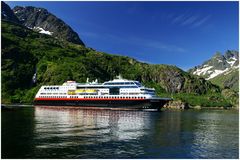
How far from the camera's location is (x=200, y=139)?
47.8 m

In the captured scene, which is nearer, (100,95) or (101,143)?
(101,143)

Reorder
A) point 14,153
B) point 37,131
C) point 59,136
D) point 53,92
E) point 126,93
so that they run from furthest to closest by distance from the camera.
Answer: point 53,92
point 126,93
point 37,131
point 59,136
point 14,153

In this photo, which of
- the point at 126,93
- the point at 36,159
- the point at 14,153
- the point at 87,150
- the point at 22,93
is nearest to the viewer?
the point at 36,159

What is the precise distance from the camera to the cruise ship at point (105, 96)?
122m

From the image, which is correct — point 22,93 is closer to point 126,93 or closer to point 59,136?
point 126,93

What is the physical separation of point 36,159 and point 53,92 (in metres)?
119

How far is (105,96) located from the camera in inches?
5207

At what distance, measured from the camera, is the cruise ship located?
401ft

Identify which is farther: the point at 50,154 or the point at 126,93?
the point at 126,93

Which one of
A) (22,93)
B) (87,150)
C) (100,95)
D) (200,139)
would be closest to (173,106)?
(100,95)

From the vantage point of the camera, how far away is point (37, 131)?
50.0 metres

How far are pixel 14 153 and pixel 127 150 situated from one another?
1205cm

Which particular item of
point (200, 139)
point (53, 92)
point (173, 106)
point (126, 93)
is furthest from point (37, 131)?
point (173, 106)

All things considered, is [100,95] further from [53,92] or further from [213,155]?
[213,155]
